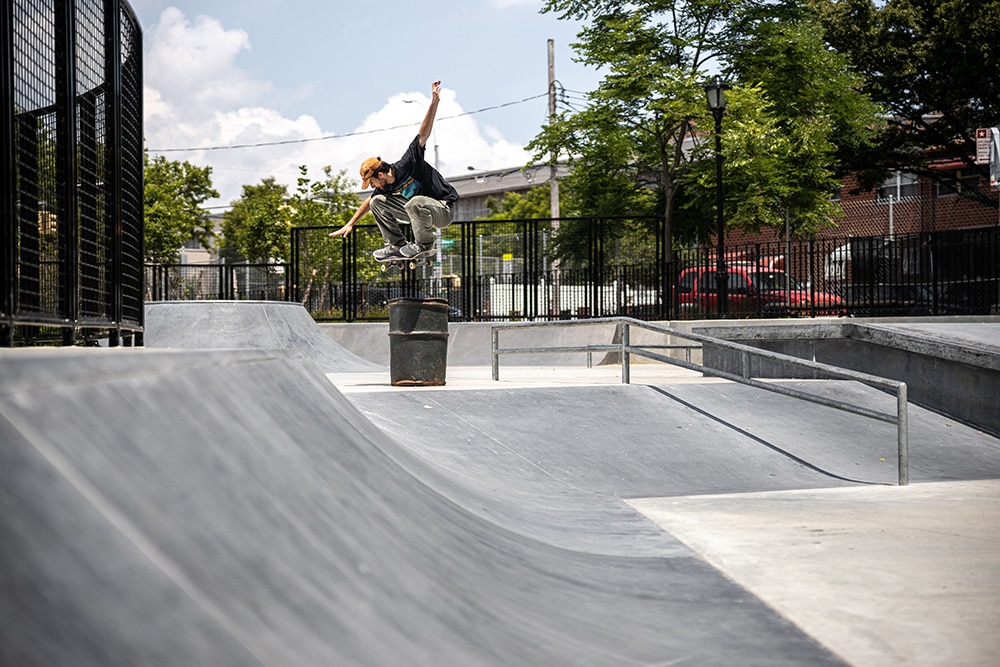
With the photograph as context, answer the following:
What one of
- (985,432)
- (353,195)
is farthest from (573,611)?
(353,195)

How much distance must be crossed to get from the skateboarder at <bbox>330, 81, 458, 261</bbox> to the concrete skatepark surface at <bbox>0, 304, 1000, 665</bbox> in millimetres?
4552

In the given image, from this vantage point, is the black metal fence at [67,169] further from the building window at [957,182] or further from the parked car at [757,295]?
the building window at [957,182]

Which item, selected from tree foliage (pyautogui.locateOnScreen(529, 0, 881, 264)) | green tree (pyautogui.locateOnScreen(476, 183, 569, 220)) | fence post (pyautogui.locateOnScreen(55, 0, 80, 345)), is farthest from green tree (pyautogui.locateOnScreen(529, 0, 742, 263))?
green tree (pyautogui.locateOnScreen(476, 183, 569, 220))

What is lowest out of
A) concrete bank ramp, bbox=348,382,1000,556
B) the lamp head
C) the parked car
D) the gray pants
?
concrete bank ramp, bbox=348,382,1000,556

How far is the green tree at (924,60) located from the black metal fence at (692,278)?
15478 millimetres

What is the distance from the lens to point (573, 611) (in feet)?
12.2

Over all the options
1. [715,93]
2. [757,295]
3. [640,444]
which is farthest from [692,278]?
[640,444]

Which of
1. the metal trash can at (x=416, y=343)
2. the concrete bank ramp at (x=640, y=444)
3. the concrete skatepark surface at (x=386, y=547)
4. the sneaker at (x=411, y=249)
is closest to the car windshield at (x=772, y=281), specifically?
the concrete bank ramp at (x=640, y=444)

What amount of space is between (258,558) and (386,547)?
89 centimetres

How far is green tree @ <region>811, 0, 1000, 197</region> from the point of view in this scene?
106ft

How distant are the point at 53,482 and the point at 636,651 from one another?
2.05m

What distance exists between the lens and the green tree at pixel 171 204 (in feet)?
130

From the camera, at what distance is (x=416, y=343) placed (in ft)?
37.7

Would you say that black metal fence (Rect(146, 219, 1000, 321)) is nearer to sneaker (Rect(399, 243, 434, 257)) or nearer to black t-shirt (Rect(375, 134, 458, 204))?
sneaker (Rect(399, 243, 434, 257))
